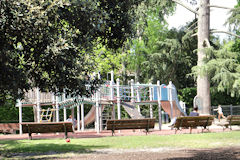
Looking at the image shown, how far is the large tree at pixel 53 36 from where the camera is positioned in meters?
7.00

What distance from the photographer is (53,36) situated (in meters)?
7.63

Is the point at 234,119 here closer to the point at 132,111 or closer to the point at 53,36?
the point at 132,111

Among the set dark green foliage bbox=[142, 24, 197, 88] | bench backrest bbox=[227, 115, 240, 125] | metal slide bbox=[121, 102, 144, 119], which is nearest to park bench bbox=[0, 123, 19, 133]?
metal slide bbox=[121, 102, 144, 119]

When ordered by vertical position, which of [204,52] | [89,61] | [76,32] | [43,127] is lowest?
[43,127]

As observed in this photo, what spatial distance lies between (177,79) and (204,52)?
11.9 metres

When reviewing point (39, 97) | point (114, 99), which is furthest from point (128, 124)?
point (39, 97)

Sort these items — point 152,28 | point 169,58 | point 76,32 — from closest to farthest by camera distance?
point 76,32, point 169,58, point 152,28

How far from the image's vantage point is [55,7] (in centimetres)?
724

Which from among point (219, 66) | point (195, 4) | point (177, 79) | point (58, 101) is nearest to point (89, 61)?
point (58, 101)

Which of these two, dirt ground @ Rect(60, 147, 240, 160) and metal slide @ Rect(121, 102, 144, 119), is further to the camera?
metal slide @ Rect(121, 102, 144, 119)

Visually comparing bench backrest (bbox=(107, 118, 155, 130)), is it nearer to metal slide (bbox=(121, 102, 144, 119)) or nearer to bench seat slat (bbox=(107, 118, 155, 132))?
bench seat slat (bbox=(107, 118, 155, 132))

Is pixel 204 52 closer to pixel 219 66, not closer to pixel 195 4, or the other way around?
pixel 219 66

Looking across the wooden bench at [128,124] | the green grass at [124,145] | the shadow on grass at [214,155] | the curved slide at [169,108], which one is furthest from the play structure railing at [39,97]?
the shadow on grass at [214,155]

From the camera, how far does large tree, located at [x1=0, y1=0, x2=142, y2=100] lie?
7.00 m
